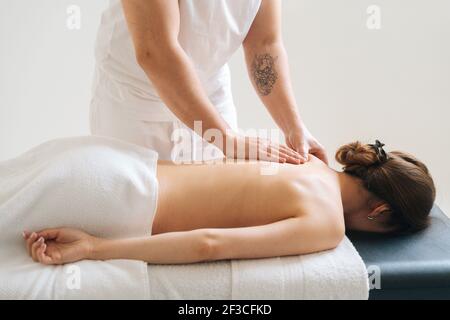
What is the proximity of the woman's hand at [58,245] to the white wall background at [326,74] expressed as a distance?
4.88 ft

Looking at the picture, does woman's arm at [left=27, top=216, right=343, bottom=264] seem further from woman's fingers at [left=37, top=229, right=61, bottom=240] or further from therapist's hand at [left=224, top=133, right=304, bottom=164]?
therapist's hand at [left=224, top=133, right=304, bottom=164]

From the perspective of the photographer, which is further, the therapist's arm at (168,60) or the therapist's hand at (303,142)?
the therapist's hand at (303,142)

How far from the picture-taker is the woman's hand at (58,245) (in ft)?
4.34

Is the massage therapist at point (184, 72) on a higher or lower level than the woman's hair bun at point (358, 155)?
higher

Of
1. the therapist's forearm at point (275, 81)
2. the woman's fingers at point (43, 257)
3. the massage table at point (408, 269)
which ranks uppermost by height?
the therapist's forearm at point (275, 81)

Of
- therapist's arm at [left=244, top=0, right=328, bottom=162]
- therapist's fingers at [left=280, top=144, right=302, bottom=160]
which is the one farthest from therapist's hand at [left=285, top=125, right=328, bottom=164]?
therapist's fingers at [left=280, top=144, right=302, bottom=160]

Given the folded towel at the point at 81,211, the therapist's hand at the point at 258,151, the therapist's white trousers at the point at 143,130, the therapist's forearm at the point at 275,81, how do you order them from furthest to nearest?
the therapist's forearm at the point at 275,81
the therapist's white trousers at the point at 143,130
the therapist's hand at the point at 258,151
the folded towel at the point at 81,211

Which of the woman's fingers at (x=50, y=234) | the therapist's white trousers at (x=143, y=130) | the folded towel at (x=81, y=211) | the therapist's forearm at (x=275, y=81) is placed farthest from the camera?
the therapist's forearm at (x=275, y=81)

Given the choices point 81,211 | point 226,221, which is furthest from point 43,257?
point 226,221

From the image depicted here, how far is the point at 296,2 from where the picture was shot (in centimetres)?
266

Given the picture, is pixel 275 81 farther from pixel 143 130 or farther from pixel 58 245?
pixel 58 245

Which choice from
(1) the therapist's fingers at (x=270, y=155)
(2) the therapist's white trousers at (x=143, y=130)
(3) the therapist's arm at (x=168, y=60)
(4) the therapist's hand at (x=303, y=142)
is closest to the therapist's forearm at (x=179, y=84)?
(3) the therapist's arm at (x=168, y=60)

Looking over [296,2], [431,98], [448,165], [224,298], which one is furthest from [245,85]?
[224,298]

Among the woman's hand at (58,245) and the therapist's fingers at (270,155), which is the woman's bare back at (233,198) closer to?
the therapist's fingers at (270,155)
